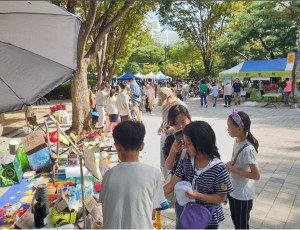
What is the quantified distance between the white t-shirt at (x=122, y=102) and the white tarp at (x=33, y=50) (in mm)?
5601

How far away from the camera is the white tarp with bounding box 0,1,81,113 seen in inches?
114

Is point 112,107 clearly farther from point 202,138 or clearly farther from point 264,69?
point 264,69

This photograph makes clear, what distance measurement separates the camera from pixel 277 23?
25844mm

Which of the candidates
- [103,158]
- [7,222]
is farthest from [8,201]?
[103,158]

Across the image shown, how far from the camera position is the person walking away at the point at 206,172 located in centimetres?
221

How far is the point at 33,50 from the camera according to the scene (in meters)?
3.11

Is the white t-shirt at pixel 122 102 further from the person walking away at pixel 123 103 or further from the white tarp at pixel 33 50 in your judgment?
the white tarp at pixel 33 50

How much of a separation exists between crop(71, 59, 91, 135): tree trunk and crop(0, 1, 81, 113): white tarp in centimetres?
597

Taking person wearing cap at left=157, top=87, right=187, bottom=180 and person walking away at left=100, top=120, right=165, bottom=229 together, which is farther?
person wearing cap at left=157, top=87, right=187, bottom=180

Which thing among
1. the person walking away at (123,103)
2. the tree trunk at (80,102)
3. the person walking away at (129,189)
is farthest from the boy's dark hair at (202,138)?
the tree trunk at (80,102)

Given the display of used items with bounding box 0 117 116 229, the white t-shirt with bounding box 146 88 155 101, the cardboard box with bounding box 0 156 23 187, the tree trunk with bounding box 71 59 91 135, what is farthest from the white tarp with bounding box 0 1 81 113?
the white t-shirt with bounding box 146 88 155 101

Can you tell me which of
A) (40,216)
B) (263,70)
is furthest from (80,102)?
(263,70)

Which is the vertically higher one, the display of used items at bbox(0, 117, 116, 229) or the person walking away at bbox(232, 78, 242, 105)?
the person walking away at bbox(232, 78, 242, 105)

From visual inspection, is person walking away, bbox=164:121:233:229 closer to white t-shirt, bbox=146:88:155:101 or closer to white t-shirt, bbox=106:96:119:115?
white t-shirt, bbox=106:96:119:115
